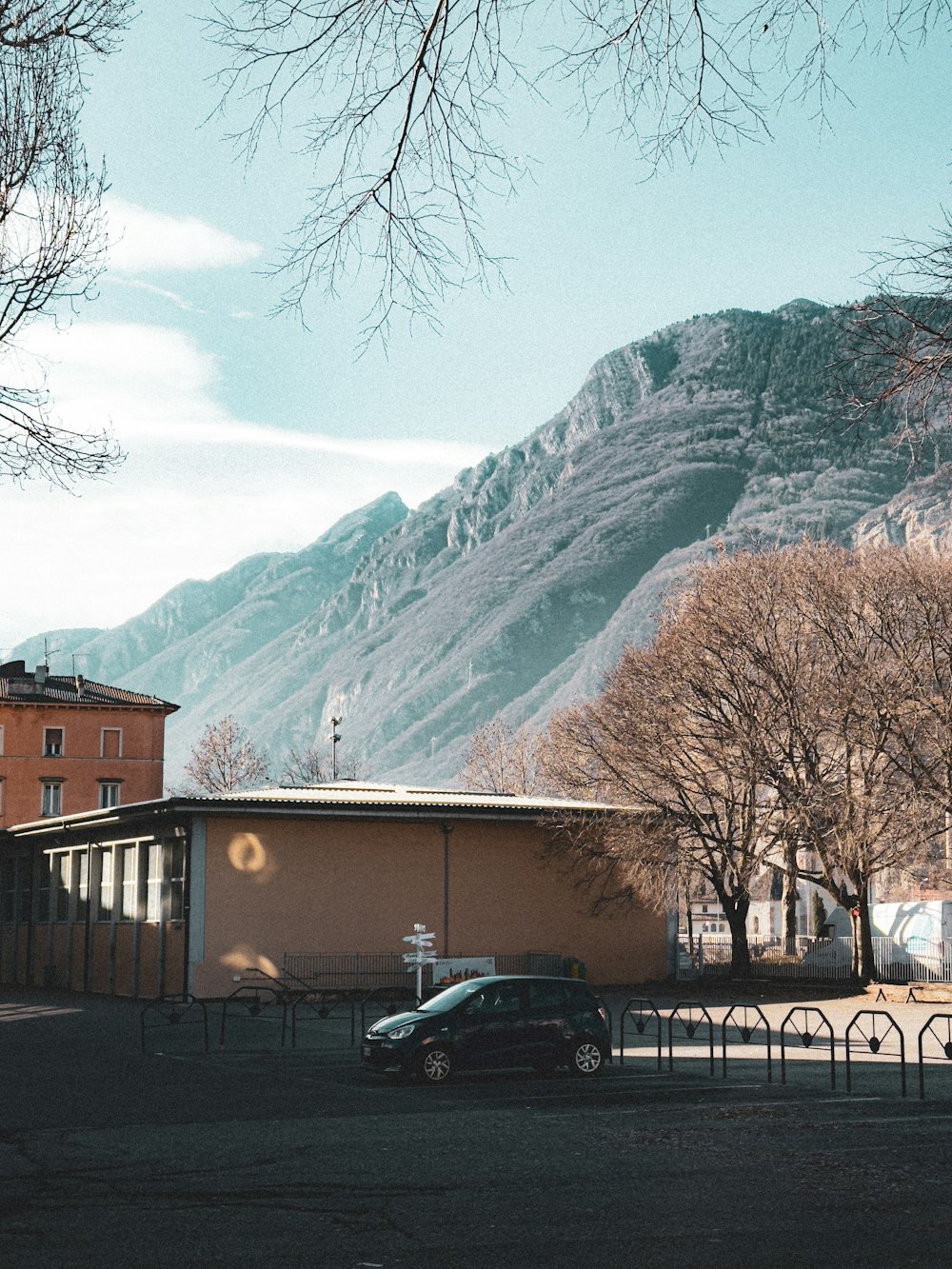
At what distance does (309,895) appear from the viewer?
131ft

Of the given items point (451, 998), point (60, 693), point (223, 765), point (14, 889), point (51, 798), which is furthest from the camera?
point (223, 765)

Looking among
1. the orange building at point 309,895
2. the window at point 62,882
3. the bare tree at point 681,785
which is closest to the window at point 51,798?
the window at point 62,882

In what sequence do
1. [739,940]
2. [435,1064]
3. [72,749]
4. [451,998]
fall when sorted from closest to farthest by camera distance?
[435,1064] → [451,998] → [739,940] → [72,749]

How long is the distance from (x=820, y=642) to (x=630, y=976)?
472 inches

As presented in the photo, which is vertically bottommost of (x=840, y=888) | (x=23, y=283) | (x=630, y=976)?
(x=630, y=976)

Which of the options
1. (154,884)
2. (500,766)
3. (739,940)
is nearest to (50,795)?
(500,766)

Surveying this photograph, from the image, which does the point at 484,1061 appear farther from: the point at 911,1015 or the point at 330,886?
the point at 330,886

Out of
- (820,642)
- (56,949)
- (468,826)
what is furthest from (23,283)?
(56,949)

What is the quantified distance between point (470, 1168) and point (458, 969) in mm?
22906

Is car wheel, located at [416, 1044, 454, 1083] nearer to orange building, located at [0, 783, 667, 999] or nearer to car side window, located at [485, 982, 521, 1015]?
car side window, located at [485, 982, 521, 1015]

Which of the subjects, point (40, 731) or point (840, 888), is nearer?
point (840, 888)

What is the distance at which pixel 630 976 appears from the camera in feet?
149

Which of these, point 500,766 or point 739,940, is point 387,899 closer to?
point 739,940

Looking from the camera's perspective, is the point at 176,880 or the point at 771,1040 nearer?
the point at 771,1040
